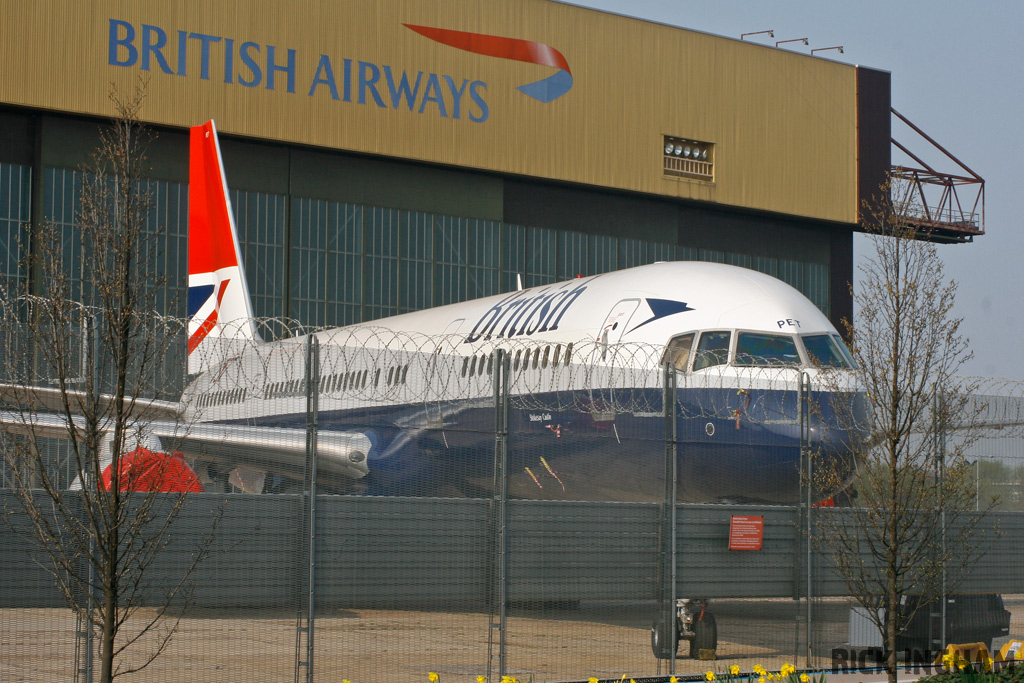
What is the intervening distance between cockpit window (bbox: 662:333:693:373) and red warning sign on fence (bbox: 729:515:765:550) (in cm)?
293

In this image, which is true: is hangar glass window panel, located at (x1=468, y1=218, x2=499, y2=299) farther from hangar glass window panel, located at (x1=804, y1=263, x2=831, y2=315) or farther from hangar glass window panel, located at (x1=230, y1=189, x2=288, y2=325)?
hangar glass window panel, located at (x1=804, y1=263, x2=831, y2=315)

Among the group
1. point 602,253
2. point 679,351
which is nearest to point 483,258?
point 602,253

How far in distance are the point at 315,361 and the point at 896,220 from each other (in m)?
5.04

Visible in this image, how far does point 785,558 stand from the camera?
38.1ft

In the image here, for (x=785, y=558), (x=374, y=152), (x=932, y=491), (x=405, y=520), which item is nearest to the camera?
(x=405, y=520)

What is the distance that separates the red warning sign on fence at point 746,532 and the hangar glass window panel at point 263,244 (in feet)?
67.4

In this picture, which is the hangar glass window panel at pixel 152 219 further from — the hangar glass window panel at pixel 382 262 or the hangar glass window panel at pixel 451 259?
the hangar glass window panel at pixel 451 259

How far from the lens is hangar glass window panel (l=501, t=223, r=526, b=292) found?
110ft

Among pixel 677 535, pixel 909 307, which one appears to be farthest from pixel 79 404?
pixel 909 307

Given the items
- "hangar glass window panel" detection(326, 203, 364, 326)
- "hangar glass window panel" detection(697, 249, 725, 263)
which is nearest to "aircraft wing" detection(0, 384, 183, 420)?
"hangar glass window panel" detection(326, 203, 364, 326)

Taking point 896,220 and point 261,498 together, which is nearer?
point 261,498

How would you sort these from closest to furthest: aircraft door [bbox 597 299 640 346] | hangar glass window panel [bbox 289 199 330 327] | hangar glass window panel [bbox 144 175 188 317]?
aircraft door [bbox 597 299 640 346]
hangar glass window panel [bbox 144 175 188 317]
hangar glass window panel [bbox 289 199 330 327]

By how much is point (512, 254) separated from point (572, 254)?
2.05 meters

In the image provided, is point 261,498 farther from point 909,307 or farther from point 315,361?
point 909,307
